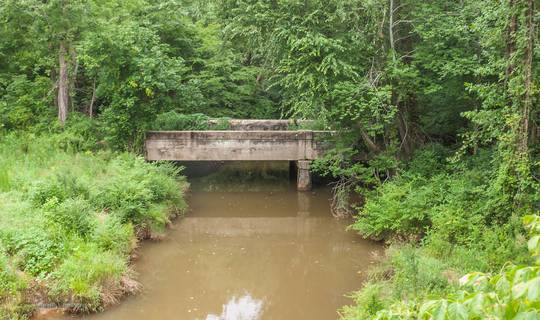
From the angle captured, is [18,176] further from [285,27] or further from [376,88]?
[376,88]

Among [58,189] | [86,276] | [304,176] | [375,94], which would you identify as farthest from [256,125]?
[86,276]

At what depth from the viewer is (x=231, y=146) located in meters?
17.1

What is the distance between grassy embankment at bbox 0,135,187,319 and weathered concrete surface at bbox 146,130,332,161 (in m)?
1.38

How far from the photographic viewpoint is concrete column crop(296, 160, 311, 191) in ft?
56.1

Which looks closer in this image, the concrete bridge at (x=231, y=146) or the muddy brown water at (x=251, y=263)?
the muddy brown water at (x=251, y=263)

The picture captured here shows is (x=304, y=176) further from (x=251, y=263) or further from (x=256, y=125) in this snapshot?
(x=251, y=263)

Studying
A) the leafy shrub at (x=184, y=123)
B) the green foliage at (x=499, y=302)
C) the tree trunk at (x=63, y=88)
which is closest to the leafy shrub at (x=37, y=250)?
the leafy shrub at (x=184, y=123)

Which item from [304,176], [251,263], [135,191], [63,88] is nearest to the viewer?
[251,263]

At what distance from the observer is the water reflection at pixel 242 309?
29.7 ft

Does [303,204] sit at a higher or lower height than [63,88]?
lower

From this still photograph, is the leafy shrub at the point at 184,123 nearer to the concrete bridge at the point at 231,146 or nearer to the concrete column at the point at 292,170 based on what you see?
the concrete bridge at the point at 231,146

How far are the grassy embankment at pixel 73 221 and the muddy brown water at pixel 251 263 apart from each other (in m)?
0.46

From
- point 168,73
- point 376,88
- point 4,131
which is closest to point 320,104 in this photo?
point 376,88

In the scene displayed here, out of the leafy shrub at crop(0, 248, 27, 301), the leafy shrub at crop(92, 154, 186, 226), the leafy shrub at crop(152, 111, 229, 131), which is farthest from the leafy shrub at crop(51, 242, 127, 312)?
the leafy shrub at crop(152, 111, 229, 131)
